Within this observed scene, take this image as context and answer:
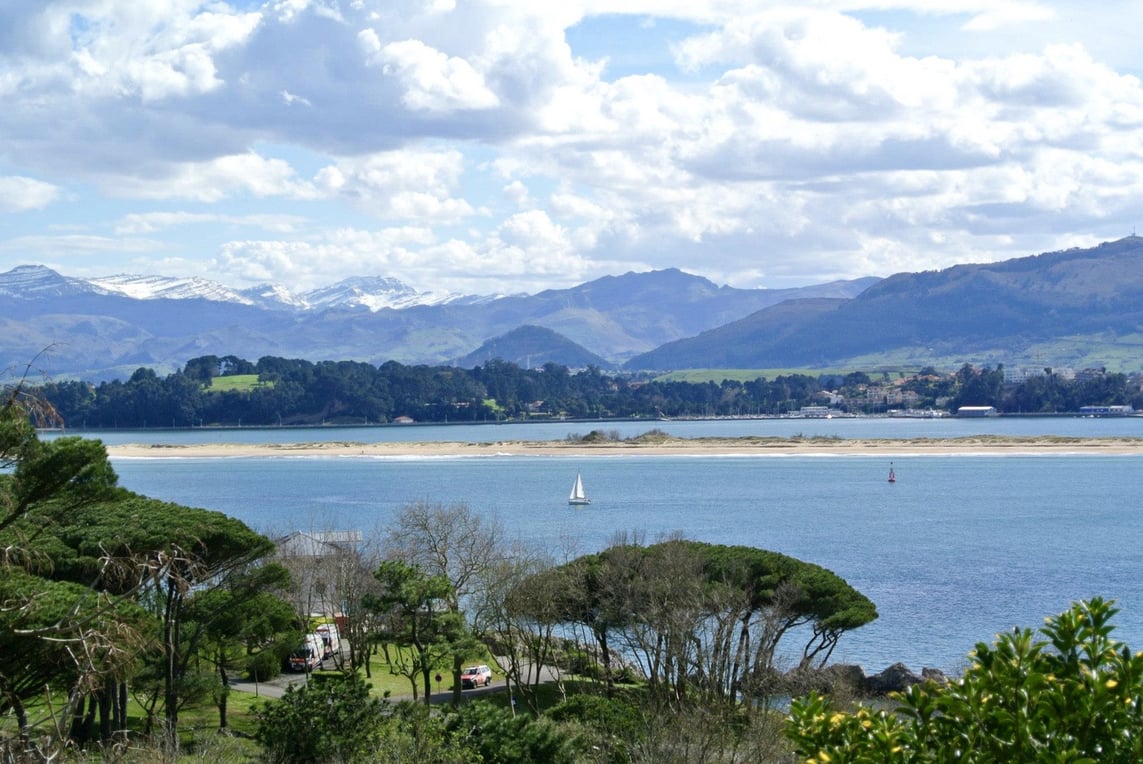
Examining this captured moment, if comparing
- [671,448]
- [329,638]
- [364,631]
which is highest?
[671,448]

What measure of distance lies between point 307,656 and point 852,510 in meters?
48.0

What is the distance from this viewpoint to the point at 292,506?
7656 cm

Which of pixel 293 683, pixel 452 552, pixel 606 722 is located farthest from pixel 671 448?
pixel 606 722

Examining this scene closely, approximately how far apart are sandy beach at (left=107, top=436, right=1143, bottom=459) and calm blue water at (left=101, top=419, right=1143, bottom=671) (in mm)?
2127

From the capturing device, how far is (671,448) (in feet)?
429

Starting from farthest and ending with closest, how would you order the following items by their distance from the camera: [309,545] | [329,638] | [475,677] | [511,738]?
[309,545], [329,638], [475,677], [511,738]

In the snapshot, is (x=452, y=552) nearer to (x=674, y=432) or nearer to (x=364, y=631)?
(x=364, y=631)

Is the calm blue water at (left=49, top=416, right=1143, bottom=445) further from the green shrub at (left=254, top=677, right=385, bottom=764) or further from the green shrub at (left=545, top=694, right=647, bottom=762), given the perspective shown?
the green shrub at (left=254, top=677, right=385, bottom=764)

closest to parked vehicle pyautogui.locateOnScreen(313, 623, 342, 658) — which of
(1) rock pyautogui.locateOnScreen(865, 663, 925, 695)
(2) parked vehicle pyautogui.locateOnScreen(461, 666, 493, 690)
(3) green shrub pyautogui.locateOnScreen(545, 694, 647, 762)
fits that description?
(2) parked vehicle pyautogui.locateOnScreen(461, 666, 493, 690)

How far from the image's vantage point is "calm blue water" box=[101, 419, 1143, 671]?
135ft

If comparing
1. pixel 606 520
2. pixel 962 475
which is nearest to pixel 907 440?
pixel 962 475

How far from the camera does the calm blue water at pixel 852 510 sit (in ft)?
135

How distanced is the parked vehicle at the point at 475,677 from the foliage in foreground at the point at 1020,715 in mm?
22116

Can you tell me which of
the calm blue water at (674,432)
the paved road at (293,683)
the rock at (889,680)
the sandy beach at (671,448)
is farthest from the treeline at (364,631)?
the calm blue water at (674,432)
